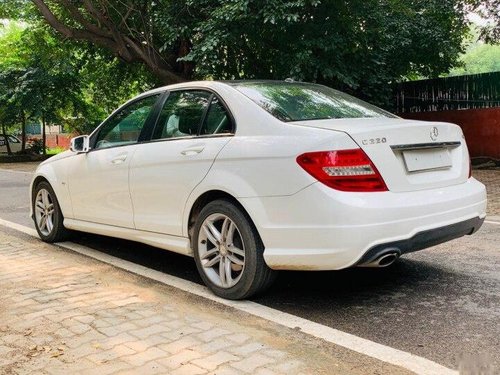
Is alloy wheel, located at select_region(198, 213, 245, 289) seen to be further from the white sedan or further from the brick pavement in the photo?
the brick pavement

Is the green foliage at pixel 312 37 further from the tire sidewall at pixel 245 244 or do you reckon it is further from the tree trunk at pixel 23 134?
the tree trunk at pixel 23 134

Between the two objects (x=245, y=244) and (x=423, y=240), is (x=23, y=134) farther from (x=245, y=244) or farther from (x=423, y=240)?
(x=423, y=240)

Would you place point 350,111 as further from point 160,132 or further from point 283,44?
point 283,44

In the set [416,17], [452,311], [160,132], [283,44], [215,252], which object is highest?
[416,17]

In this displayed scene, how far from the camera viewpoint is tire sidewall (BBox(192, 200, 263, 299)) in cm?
381

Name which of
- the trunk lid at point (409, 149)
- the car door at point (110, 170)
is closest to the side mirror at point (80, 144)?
the car door at point (110, 170)

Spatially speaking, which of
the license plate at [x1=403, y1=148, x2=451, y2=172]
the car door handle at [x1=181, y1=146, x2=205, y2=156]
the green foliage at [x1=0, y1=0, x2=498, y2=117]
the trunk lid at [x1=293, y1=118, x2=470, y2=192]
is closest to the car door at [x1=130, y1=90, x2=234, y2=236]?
the car door handle at [x1=181, y1=146, x2=205, y2=156]

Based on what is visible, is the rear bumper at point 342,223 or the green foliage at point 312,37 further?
the green foliage at point 312,37

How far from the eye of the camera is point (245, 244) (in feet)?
12.6

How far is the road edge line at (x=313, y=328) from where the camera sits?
2.93 m


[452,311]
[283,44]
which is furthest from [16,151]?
[452,311]

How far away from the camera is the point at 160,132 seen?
4.73 m

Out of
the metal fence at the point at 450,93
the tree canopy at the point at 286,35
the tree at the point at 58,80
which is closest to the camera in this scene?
the tree canopy at the point at 286,35

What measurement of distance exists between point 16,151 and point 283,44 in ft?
60.1
